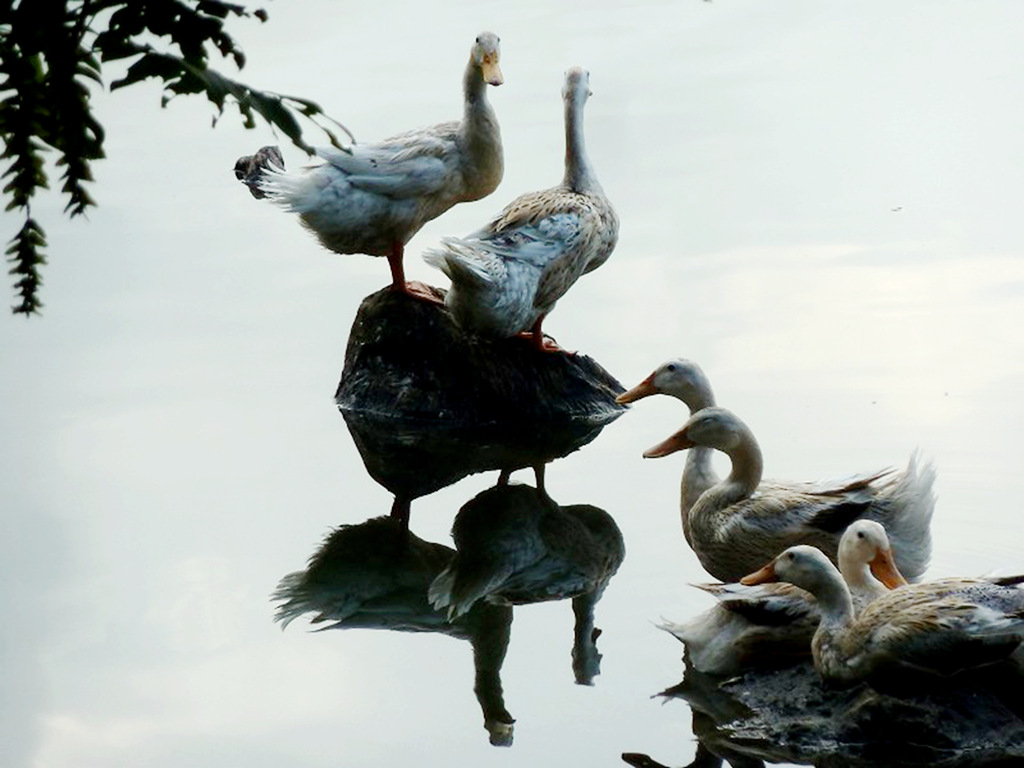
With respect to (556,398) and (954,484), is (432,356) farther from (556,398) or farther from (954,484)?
(954,484)

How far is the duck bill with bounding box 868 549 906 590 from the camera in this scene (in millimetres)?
4953

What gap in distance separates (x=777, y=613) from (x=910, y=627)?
542mm

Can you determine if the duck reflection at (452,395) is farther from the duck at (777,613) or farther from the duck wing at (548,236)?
the duck at (777,613)

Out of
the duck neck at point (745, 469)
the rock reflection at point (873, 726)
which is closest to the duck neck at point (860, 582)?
the rock reflection at point (873, 726)

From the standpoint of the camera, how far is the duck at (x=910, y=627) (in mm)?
4289

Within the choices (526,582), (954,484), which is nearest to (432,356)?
(526,582)

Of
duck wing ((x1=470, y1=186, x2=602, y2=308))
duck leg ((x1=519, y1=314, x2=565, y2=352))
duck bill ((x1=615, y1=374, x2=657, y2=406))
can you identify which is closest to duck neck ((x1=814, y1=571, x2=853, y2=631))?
duck bill ((x1=615, y1=374, x2=657, y2=406))

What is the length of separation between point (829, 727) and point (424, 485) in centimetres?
282

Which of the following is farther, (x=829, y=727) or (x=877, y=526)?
(x=877, y=526)

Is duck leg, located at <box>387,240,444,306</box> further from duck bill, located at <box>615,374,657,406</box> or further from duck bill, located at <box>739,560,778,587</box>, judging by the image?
duck bill, located at <box>739,560,778,587</box>

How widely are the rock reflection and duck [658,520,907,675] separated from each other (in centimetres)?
16

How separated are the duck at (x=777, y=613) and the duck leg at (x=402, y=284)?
309 centimetres

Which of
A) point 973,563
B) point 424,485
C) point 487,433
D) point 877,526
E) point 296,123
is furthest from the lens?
point 487,433

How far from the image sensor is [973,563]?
218 inches
